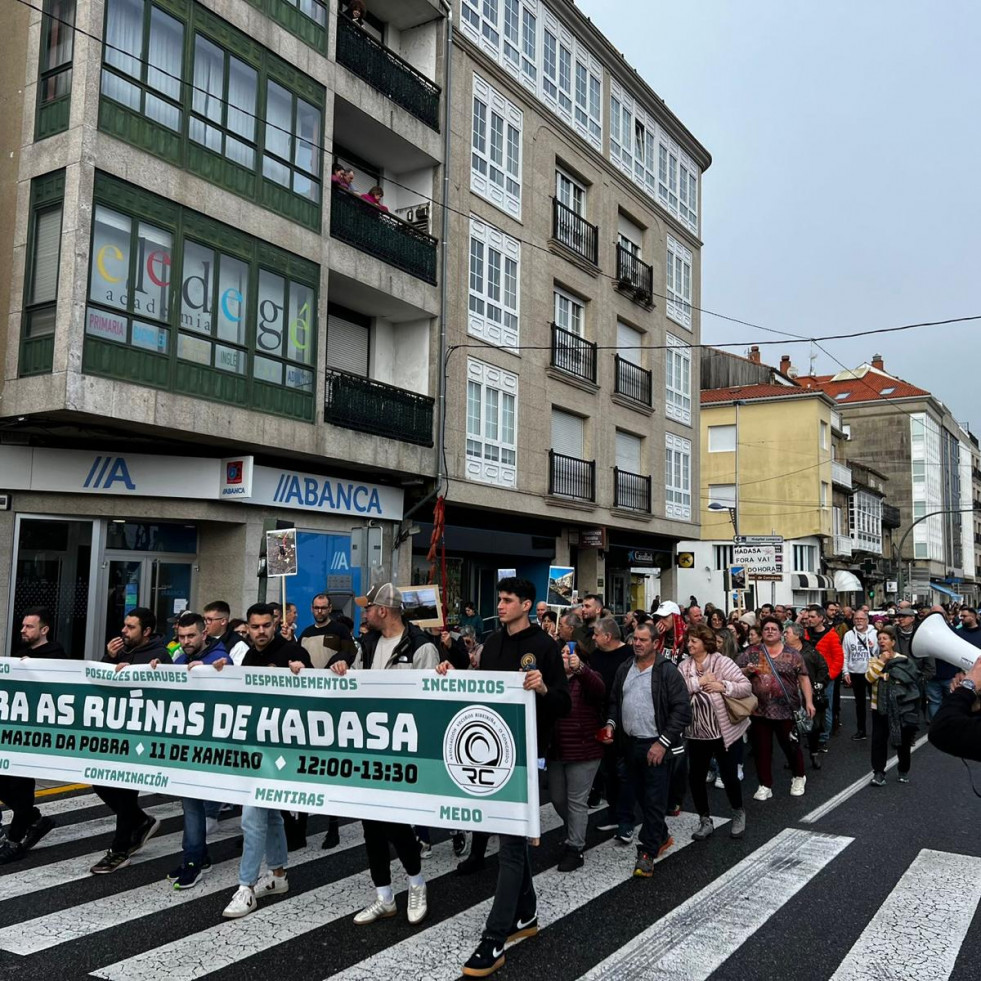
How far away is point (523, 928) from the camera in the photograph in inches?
208

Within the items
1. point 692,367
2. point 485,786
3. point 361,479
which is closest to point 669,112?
point 692,367

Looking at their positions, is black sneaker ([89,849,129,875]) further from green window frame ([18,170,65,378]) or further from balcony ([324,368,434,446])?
balcony ([324,368,434,446])

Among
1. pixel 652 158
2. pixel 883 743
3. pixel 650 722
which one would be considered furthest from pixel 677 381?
pixel 650 722

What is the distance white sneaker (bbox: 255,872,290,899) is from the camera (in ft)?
19.6

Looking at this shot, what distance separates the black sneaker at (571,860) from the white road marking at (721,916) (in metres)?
0.89

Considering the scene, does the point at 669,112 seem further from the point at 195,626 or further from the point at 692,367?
the point at 195,626

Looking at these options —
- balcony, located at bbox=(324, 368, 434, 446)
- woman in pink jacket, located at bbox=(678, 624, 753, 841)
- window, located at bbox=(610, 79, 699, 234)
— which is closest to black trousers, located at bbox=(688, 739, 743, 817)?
woman in pink jacket, located at bbox=(678, 624, 753, 841)

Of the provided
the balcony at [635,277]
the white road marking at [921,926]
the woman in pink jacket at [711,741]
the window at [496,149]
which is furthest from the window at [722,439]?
the white road marking at [921,926]

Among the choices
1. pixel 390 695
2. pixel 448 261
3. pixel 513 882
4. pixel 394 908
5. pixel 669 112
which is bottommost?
pixel 394 908

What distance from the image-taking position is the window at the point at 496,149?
21.5m

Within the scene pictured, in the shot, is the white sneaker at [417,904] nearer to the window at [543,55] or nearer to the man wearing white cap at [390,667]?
the man wearing white cap at [390,667]

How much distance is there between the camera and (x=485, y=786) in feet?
17.5

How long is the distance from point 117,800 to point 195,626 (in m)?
1.29

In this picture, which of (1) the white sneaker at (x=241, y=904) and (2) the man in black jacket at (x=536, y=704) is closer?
(2) the man in black jacket at (x=536, y=704)
